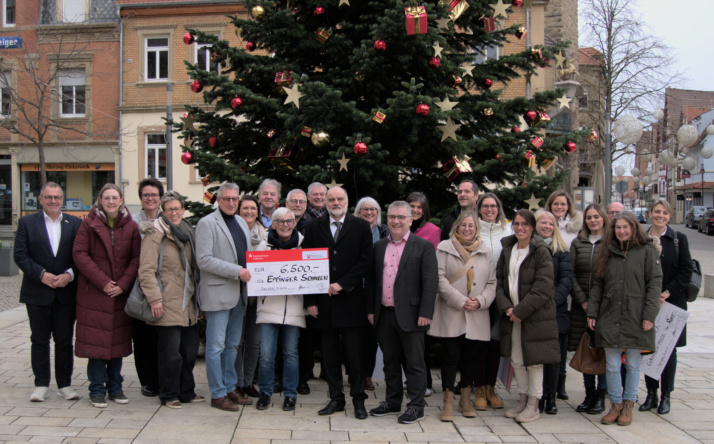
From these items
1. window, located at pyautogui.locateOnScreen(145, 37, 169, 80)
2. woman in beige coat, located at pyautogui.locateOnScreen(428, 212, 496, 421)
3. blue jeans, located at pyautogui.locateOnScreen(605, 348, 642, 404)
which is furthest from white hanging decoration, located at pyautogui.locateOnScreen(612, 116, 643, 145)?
window, located at pyautogui.locateOnScreen(145, 37, 169, 80)

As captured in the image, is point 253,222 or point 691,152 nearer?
point 253,222

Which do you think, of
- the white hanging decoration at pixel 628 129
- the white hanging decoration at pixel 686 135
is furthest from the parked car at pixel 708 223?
the white hanging decoration at pixel 628 129

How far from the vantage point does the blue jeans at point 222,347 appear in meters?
5.50

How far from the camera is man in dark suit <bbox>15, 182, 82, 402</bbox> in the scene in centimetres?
559

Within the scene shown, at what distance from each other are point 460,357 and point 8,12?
28.4 m

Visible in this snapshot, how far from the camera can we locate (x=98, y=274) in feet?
17.9

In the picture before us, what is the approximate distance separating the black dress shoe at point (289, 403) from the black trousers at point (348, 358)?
0.37 metres

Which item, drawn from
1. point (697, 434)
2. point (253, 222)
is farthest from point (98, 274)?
point (697, 434)

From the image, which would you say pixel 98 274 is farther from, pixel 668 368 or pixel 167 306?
pixel 668 368

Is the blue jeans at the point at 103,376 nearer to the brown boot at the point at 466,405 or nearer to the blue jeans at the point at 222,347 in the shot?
the blue jeans at the point at 222,347

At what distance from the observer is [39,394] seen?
5.70m

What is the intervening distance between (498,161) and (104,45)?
2308 cm

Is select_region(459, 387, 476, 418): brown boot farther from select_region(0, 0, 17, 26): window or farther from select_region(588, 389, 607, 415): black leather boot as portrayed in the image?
select_region(0, 0, 17, 26): window

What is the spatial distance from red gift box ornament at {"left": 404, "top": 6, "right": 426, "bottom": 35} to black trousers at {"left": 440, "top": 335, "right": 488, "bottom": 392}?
129 inches
